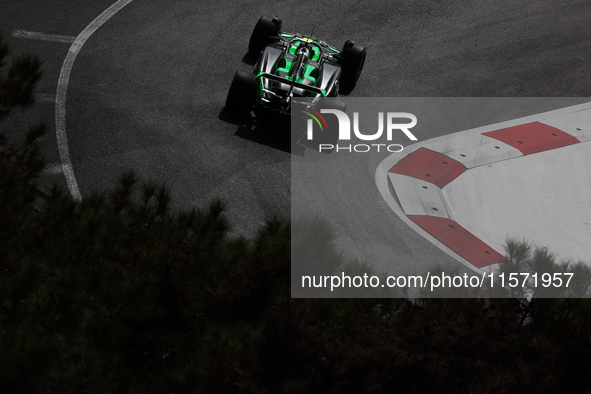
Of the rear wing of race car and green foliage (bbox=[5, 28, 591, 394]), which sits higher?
green foliage (bbox=[5, 28, 591, 394])

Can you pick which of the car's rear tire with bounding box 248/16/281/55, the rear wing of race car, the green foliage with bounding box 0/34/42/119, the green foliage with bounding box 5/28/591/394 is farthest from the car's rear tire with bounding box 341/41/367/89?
the green foliage with bounding box 5/28/591/394

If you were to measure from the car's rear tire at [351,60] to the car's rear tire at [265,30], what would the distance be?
1.58 meters

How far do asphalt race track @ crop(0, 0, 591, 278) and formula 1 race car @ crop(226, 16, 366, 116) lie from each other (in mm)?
487

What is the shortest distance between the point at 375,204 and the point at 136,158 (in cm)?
417

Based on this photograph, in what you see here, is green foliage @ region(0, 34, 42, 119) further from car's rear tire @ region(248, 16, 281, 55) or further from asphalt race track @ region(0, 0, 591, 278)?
car's rear tire @ region(248, 16, 281, 55)

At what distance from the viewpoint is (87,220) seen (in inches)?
166

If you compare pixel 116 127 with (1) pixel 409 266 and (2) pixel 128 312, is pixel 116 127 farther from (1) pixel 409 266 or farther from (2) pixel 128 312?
(2) pixel 128 312

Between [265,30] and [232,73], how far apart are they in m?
1.22

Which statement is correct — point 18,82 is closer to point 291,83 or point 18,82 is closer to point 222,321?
point 222,321

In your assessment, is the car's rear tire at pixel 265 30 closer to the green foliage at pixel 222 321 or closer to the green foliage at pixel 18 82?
the green foliage at pixel 18 82

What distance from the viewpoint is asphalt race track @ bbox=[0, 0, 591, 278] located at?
9.52m

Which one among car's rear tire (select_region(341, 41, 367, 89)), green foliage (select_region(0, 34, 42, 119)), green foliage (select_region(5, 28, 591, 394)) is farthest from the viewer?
car's rear tire (select_region(341, 41, 367, 89))

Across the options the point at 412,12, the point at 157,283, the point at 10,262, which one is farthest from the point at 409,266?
the point at 412,12

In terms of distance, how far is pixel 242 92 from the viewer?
34.7 feet
